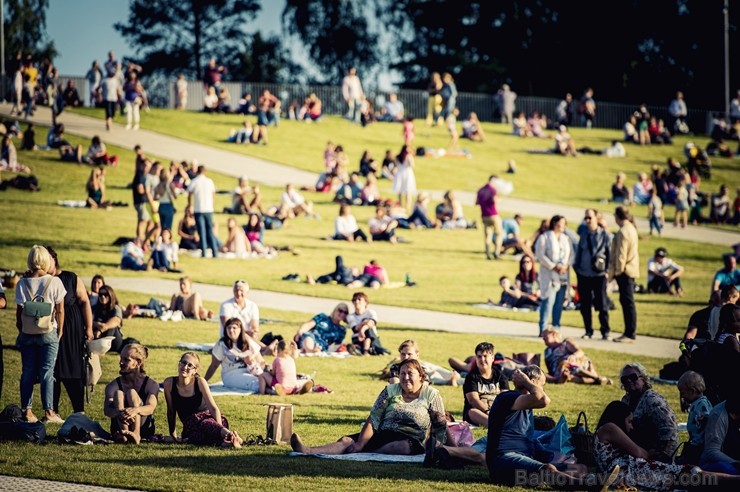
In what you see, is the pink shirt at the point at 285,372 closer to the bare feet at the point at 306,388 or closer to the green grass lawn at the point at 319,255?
the bare feet at the point at 306,388

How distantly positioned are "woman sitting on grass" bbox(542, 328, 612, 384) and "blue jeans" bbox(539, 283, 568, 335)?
2.90 metres

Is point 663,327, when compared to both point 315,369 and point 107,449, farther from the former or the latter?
point 107,449

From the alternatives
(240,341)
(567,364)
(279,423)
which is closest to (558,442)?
(279,423)

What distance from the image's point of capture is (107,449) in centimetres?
1052

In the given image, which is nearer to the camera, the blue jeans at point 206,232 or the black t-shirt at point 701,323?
the black t-shirt at point 701,323

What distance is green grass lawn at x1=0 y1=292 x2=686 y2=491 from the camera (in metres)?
9.41

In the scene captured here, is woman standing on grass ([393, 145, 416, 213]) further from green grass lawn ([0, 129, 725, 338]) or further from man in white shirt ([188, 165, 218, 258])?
man in white shirt ([188, 165, 218, 258])

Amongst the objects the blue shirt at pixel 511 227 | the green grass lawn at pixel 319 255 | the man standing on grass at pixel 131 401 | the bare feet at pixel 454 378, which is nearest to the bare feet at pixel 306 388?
the bare feet at pixel 454 378

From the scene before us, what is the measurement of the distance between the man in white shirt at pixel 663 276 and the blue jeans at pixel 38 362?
16.5m

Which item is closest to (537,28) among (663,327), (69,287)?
(663,327)

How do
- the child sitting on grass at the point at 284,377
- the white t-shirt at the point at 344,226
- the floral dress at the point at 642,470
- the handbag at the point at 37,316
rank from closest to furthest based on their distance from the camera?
1. the floral dress at the point at 642,470
2. the handbag at the point at 37,316
3. the child sitting on grass at the point at 284,377
4. the white t-shirt at the point at 344,226

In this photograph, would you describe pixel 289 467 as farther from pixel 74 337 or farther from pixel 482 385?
pixel 74 337

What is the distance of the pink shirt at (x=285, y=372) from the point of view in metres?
14.0

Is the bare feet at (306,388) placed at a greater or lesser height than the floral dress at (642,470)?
greater
